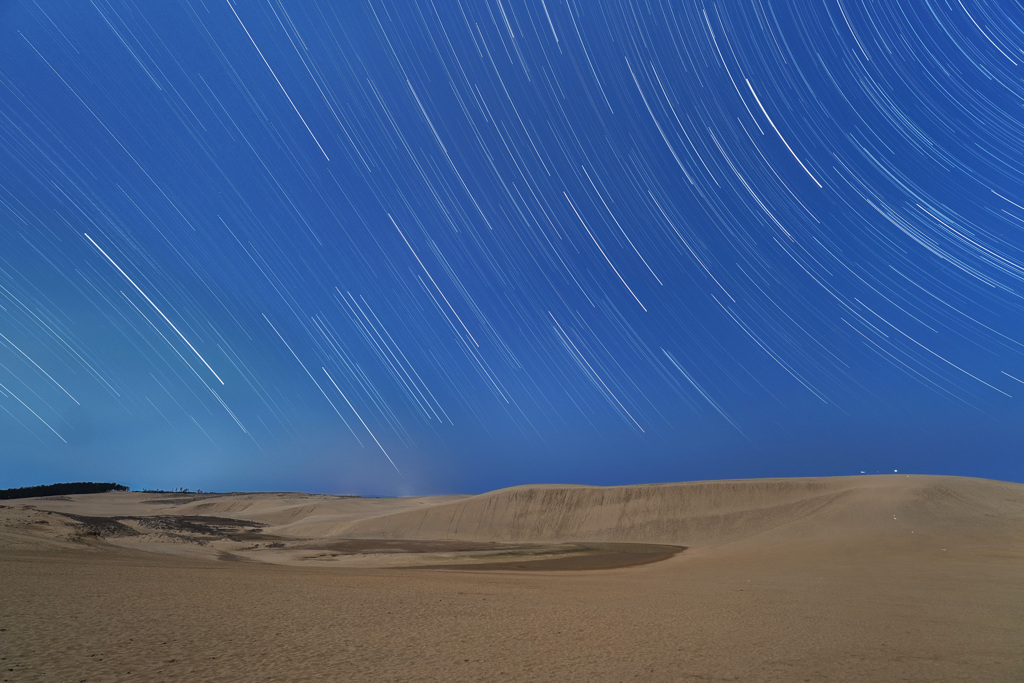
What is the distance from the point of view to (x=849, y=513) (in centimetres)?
4159

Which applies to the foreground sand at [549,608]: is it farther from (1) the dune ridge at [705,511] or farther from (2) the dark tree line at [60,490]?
(2) the dark tree line at [60,490]

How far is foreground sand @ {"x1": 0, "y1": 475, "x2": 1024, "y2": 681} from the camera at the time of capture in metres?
9.62

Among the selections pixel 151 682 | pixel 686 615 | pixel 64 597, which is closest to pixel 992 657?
pixel 686 615

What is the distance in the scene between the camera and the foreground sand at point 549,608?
9617 millimetres

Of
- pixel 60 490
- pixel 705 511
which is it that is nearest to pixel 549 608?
pixel 705 511

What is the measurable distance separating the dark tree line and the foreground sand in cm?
9322

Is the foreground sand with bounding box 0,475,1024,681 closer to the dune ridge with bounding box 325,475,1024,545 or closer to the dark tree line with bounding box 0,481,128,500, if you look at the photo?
the dune ridge with bounding box 325,475,1024,545

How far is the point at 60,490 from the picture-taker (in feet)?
396

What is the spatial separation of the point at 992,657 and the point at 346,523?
2426 inches

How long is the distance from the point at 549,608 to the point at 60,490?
476 ft

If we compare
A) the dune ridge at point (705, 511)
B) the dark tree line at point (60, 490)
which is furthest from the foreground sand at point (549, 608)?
the dark tree line at point (60, 490)

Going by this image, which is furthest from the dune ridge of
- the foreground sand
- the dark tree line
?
the dark tree line

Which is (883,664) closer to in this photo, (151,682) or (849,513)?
(151,682)

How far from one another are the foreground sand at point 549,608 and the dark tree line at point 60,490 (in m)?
93.2
